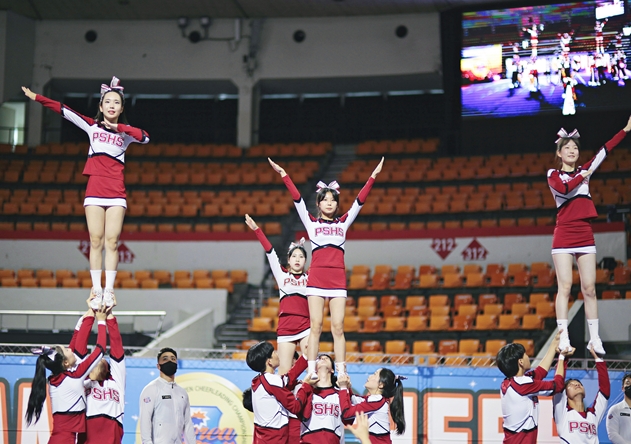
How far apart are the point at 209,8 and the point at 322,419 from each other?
16.3 meters

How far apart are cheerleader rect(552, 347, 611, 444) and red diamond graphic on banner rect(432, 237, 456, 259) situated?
32.9 feet

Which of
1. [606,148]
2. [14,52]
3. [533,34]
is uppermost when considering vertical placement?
[14,52]

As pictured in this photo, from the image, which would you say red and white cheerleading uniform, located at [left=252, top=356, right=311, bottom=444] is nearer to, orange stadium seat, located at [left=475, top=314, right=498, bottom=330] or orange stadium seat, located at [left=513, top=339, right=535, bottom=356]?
orange stadium seat, located at [left=513, top=339, right=535, bottom=356]

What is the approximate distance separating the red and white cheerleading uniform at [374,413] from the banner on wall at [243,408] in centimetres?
283

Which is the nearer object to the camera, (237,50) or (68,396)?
(68,396)

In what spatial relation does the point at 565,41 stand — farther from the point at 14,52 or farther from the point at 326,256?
the point at 14,52

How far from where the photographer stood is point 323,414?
6918mm

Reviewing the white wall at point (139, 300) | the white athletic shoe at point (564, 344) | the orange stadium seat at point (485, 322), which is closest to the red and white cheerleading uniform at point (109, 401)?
the white athletic shoe at point (564, 344)

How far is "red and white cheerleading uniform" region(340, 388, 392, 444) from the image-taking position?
6.71 metres

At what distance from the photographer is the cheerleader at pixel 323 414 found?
22.6 feet

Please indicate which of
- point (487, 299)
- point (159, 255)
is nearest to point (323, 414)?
point (487, 299)

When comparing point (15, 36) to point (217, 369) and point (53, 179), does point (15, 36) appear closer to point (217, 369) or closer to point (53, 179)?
point (53, 179)

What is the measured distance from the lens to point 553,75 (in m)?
17.9

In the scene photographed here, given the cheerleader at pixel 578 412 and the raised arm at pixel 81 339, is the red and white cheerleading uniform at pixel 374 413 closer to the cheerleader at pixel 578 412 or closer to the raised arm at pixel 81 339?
the cheerleader at pixel 578 412
